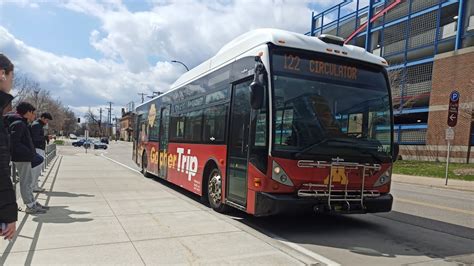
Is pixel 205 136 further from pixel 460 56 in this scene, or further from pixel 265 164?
pixel 460 56

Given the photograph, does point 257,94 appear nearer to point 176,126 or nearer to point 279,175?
point 279,175

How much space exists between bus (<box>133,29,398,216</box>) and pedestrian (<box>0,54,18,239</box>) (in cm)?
370

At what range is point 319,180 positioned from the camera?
612cm

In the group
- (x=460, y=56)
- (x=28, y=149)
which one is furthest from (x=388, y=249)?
(x=460, y=56)

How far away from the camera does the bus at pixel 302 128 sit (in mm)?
5996

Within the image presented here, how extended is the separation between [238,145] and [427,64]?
32.5 metres

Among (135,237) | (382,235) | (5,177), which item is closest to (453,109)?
(382,235)

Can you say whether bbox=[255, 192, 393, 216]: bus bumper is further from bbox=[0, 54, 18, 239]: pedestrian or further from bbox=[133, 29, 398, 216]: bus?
bbox=[0, 54, 18, 239]: pedestrian

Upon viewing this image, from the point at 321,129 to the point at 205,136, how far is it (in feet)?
10.5

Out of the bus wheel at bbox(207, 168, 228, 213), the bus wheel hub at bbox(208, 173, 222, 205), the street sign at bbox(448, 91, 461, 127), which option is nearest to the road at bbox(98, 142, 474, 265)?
the bus wheel at bbox(207, 168, 228, 213)

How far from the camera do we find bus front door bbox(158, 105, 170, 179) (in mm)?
11969

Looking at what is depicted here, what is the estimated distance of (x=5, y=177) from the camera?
2.51 meters

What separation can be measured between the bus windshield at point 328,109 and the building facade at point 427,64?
23.6 m

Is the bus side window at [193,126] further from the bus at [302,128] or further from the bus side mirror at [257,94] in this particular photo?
the bus side mirror at [257,94]
